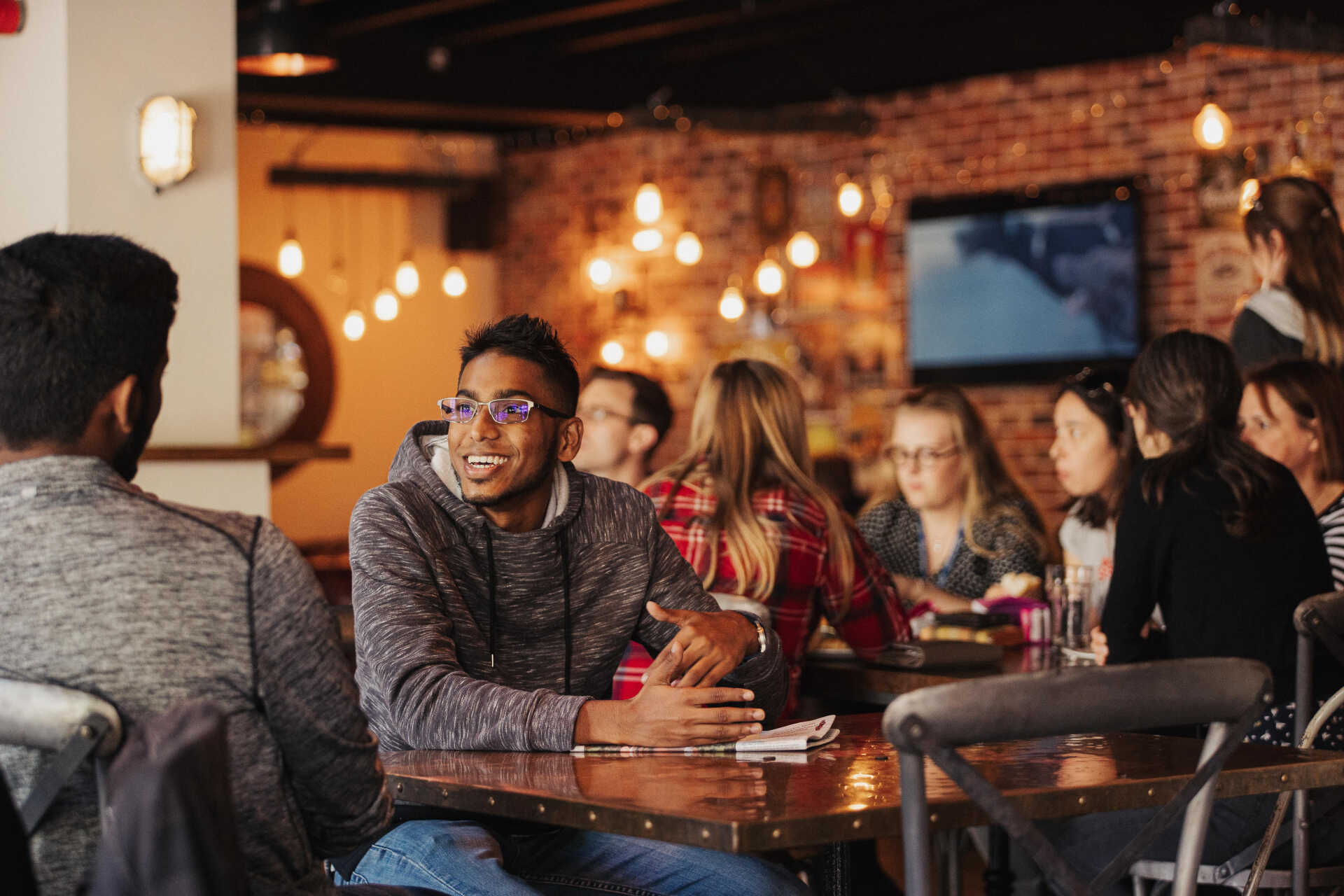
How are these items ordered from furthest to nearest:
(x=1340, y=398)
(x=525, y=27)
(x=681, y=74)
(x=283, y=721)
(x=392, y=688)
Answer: (x=681, y=74) < (x=525, y=27) < (x=1340, y=398) < (x=392, y=688) < (x=283, y=721)

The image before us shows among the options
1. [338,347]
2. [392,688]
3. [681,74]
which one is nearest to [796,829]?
[392,688]

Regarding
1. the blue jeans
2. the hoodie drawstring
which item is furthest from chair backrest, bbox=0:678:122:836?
the hoodie drawstring

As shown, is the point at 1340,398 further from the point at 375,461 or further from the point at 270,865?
the point at 375,461

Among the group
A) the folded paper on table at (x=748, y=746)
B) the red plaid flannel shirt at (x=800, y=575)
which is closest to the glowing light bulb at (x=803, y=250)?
the red plaid flannel shirt at (x=800, y=575)

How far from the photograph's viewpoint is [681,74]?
29.6ft

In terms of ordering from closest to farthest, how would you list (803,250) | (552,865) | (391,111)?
(552,865)
(803,250)
(391,111)

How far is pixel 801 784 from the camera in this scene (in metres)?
1.85

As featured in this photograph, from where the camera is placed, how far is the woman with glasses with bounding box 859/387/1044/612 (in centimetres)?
427

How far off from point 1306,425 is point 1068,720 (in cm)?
217

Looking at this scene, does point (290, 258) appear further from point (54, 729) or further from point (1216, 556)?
point (54, 729)

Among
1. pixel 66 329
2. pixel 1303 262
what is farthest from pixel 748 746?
pixel 1303 262

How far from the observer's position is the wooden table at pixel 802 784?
165 centimetres

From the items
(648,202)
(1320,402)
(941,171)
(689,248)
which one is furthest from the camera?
(941,171)

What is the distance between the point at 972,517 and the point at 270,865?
2.99m
